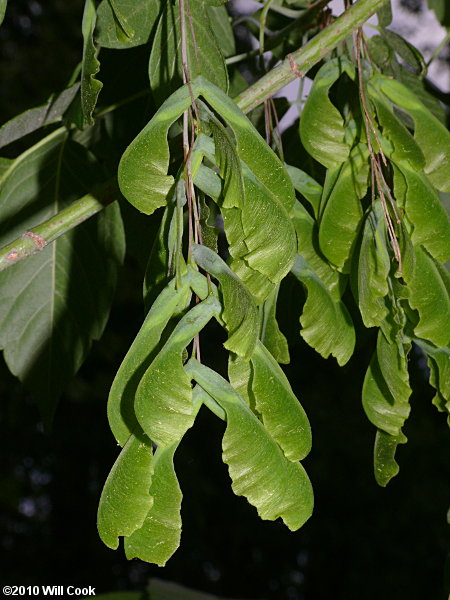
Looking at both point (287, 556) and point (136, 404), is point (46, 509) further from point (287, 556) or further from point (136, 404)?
point (136, 404)

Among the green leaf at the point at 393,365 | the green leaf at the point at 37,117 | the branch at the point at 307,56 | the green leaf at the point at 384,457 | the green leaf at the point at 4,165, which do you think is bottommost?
the green leaf at the point at 384,457

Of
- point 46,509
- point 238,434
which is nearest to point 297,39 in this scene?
point 238,434

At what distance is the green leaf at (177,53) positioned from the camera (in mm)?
464

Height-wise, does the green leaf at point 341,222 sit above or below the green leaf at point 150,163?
below

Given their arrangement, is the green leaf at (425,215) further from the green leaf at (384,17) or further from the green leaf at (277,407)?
the green leaf at (384,17)

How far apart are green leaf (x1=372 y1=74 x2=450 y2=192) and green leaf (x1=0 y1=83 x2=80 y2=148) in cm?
31

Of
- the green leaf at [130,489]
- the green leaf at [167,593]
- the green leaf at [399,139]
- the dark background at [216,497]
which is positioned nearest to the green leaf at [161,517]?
the green leaf at [130,489]

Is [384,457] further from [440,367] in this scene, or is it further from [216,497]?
[216,497]

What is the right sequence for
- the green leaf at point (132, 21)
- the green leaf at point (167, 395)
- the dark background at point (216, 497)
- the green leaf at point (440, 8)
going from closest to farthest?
the green leaf at point (167, 395) → the green leaf at point (132, 21) → the green leaf at point (440, 8) → the dark background at point (216, 497)

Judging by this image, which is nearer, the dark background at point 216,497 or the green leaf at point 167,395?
the green leaf at point 167,395

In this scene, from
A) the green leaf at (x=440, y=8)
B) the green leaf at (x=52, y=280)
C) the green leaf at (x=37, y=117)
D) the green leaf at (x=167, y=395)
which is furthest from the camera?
the green leaf at (x=440, y=8)

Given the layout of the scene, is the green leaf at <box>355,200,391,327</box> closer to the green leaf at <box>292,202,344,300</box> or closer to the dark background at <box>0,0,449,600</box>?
the green leaf at <box>292,202,344,300</box>

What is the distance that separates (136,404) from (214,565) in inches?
112

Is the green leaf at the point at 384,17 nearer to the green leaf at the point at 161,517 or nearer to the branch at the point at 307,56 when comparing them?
the branch at the point at 307,56
